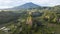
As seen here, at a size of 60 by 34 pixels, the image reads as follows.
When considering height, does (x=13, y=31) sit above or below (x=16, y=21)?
below

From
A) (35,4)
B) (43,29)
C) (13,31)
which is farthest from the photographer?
(35,4)

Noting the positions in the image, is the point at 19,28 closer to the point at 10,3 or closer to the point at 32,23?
the point at 32,23

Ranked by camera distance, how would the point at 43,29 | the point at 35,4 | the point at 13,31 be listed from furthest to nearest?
the point at 35,4 → the point at 43,29 → the point at 13,31

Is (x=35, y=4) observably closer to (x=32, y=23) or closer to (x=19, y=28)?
(x=32, y=23)

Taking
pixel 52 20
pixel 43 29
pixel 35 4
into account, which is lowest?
pixel 43 29

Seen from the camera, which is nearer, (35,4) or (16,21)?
(16,21)

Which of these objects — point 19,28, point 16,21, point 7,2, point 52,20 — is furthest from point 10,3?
point 52,20
